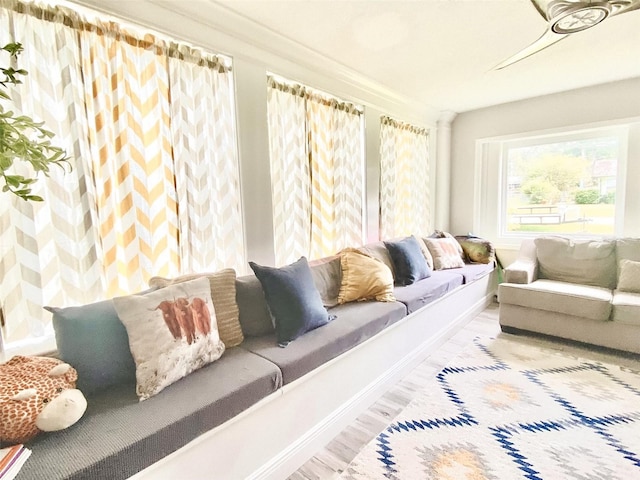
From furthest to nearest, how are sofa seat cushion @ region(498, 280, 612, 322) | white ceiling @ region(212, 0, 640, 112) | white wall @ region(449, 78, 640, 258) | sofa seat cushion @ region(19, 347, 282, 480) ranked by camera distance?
white wall @ region(449, 78, 640, 258)
sofa seat cushion @ region(498, 280, 612, 322)
white ceiling @ region(212, 0, 640, 112)
sofa seat cushion @ region(19, 347, 282, 480)

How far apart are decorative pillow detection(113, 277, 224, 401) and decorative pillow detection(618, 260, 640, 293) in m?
3.43

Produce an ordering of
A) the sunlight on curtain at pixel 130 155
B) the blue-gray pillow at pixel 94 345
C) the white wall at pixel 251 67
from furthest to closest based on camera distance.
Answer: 1. the white wall at pixel 251 67
2. the sunlight on curtain at pixel 130 155
3. the blue-gray pillow at pixel 94 345

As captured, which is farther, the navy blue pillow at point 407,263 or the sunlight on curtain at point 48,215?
the navy blue pillow at point 407,263

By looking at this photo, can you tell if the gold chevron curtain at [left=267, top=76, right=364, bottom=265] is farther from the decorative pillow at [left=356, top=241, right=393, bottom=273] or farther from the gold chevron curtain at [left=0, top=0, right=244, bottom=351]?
the gold chevron curtain at [left=0, top=0, right=244, bottom=351]

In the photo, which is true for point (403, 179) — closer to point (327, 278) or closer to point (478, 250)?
point (478, 250)

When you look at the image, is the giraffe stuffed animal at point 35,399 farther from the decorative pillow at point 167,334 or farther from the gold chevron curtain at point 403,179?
the gold chevron curtain at point 403,179

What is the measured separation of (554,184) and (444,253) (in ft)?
5.32

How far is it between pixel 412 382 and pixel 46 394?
2094mm

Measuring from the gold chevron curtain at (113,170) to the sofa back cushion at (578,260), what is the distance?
322cm

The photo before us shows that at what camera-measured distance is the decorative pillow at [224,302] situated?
178cm

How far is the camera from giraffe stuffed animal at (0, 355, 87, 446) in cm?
104

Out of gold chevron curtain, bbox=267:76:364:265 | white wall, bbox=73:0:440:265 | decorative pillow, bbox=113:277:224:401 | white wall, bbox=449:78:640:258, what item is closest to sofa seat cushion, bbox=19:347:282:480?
decorative pillow, bbox=113:277:224:401

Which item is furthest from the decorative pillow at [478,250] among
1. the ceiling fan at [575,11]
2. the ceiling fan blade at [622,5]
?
the ceiling fan blade at [622,5]

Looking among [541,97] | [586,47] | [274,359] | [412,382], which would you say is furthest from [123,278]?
[541,97]
